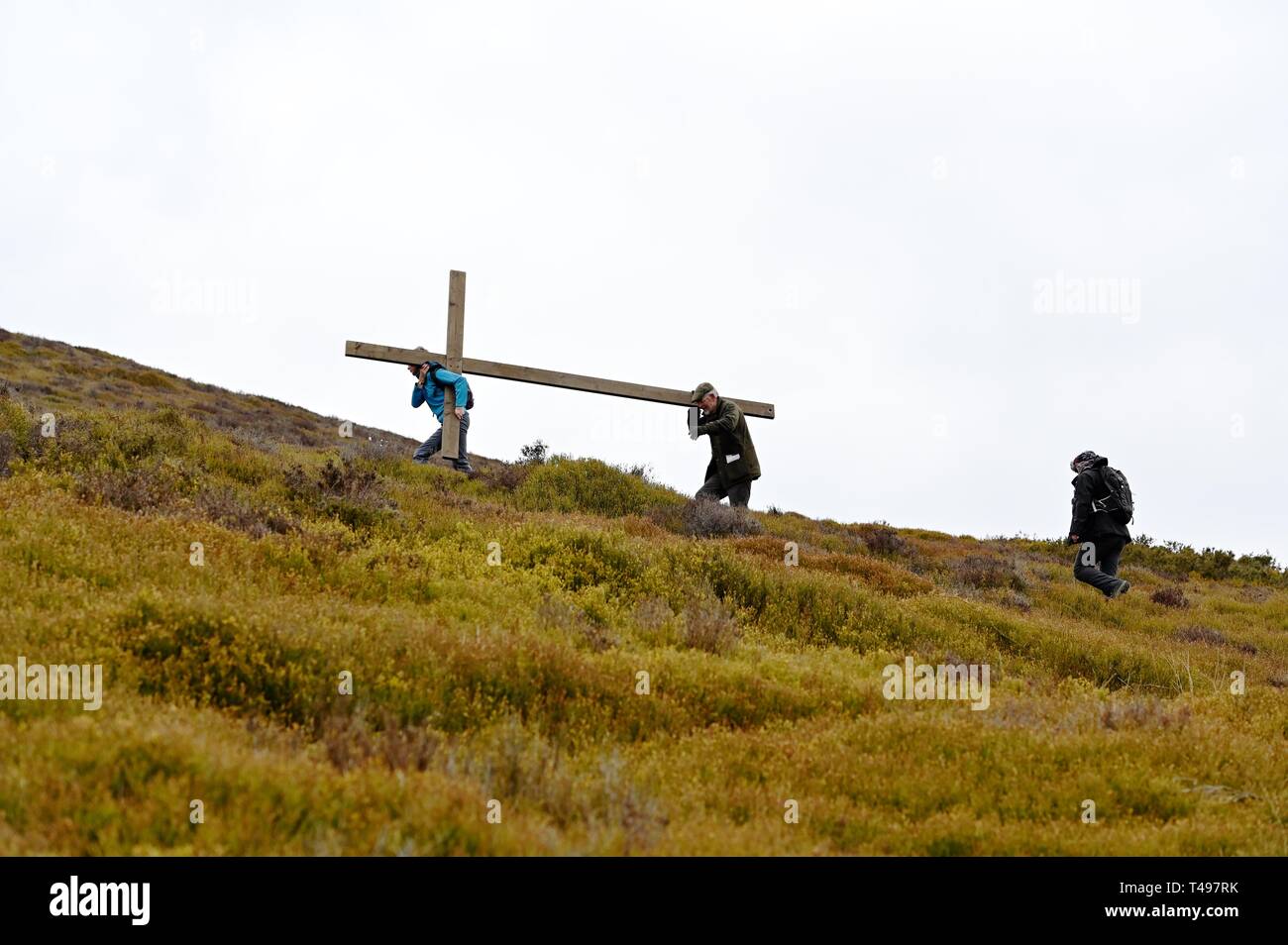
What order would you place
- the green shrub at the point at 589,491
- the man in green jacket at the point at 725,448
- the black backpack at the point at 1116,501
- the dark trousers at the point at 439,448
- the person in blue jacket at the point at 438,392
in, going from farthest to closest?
the dark trousers at the point at 439,448, the person in blue jacket at the point at 438,392, the man in green jacket at the point at 725,448, the green shrub at the point at 589,491, the black backpack at the point at 1116,501

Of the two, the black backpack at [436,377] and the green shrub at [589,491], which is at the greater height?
the black backpack at [436,377]

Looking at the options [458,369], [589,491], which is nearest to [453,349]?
[458,369]

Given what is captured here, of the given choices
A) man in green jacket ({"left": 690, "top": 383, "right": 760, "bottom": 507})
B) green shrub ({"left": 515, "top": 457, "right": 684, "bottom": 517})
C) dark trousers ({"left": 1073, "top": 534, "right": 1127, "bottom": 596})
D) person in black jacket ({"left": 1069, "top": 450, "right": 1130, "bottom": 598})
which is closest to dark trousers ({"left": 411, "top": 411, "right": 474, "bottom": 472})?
green shrub ({"left": 515, "top": 457, "right": 684, "bottom": 517})

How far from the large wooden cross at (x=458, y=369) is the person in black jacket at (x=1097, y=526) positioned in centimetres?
623

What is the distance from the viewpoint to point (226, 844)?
3.49m

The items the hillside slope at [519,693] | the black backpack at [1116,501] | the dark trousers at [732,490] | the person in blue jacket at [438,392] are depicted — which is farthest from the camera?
the dark trousers at [732,490]

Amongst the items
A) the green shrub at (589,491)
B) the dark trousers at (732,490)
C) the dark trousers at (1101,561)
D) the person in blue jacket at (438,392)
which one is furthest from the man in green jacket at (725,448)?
the dark trousers at (1101,561)

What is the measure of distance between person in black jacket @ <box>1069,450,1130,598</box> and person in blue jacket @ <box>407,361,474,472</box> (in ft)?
33.1

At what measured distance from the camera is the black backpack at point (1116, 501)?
1425 cm

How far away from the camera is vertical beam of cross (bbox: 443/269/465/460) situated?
16.2 m

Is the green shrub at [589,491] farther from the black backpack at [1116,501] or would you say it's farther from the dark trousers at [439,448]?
the black backpack at [1116,501]

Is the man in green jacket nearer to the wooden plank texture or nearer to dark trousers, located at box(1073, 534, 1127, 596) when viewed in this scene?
the wooden plank texture
